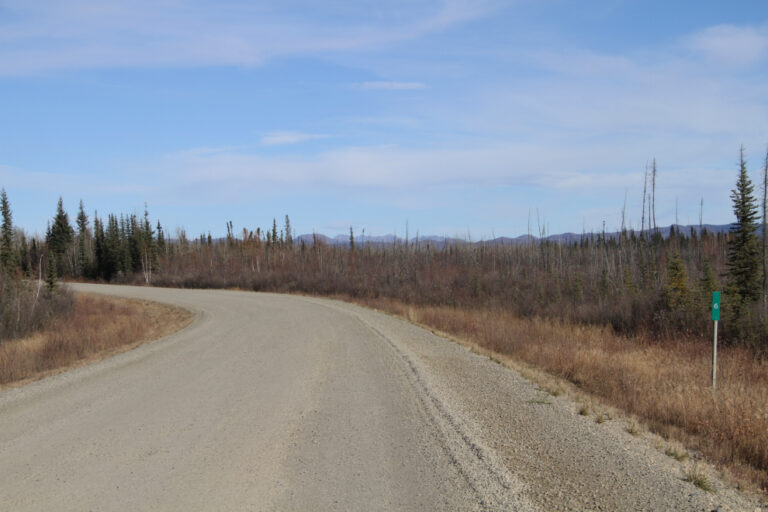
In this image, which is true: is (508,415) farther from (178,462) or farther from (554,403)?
(178,462)

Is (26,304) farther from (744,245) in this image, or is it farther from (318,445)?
(744,245)

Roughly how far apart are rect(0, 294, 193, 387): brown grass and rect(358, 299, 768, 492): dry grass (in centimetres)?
1041

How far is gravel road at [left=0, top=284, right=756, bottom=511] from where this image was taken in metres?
4.74

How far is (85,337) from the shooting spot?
1606 centimetres

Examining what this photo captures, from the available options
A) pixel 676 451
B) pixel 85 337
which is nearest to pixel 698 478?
pixel 676 451

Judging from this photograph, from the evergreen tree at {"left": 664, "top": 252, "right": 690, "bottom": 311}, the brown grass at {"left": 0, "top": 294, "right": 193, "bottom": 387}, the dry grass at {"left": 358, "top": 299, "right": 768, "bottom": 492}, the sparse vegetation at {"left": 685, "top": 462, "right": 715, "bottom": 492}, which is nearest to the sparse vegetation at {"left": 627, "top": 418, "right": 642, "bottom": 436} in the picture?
the dry grass at {"left": 358, "top": 299, "right": 768, "bottom": 492}

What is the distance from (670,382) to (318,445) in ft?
25.2

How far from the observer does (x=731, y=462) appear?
6.16 meters

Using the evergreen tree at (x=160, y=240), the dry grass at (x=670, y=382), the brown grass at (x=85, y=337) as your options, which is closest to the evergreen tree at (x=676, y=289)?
the dry grass at (x=670, y=382)

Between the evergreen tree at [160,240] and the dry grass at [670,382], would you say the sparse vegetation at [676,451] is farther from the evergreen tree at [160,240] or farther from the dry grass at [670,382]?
the evergreen tree at [160,240]

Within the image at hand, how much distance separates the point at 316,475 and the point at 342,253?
77354 mm

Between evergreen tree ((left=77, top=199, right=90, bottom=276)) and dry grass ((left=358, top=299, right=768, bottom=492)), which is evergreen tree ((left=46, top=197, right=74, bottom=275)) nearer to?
evergreen tree ((left=77, top=199, right=90, bottom=276))

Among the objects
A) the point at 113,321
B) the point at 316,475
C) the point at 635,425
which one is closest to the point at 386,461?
the point at 316,475

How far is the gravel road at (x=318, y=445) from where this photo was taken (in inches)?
187
